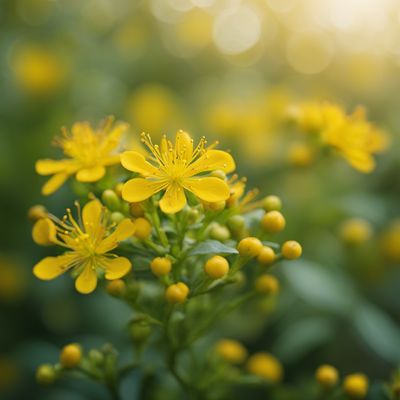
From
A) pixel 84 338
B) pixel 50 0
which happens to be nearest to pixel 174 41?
pixel 50 0

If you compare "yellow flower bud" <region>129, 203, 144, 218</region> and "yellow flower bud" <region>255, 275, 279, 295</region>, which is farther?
"yellow flower bud" <region>255, 275, 279, 295</region>

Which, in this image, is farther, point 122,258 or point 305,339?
point 305,339

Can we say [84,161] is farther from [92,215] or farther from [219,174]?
[219,174]

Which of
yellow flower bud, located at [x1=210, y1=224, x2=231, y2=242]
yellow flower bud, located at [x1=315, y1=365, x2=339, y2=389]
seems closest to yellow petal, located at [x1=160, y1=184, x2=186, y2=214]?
yellow flower bud, located at [x1=210, y1=224, x2=231, y2=242]

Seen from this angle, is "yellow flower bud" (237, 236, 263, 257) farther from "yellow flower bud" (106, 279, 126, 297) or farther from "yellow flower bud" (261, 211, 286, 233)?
"yellow flower bud" (106, 279, 126, 297)

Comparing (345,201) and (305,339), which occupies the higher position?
(345,201)

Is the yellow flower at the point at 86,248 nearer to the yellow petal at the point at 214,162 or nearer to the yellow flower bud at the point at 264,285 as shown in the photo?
the yellow petal at the point at 214,162

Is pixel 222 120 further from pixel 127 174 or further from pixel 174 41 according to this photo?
pixel 127 174

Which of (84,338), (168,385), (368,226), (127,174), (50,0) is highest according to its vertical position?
(50,0)
